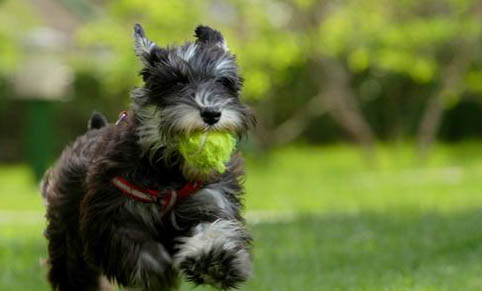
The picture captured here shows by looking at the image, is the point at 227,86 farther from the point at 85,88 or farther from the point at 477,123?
the point at 477,123

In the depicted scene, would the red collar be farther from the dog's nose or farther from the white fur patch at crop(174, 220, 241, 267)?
the dog's nose

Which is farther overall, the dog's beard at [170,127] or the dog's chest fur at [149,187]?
the dog's chest fur at [149,187]

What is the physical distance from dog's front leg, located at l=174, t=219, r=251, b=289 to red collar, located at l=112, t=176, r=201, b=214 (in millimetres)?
298

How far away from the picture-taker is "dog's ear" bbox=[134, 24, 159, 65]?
5.64m

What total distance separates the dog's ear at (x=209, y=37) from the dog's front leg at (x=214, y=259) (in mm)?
1013

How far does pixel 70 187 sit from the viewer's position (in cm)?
646

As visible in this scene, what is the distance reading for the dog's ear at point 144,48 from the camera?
18.5 ft

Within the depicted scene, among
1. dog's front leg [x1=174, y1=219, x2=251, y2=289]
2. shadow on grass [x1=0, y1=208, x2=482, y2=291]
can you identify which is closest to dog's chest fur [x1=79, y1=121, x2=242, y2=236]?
dog's front leg [x1=174, y1=219, x2=251, y2=289]

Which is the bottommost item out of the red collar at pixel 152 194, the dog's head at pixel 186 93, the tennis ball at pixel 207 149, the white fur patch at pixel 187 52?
the red collar at pixel 152 194

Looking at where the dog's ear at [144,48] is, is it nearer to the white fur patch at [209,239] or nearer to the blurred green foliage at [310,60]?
the white fur patch at [209,239]

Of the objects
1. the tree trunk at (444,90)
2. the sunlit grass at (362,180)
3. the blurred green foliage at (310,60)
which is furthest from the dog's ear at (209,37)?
the tree trunk at (444,90)

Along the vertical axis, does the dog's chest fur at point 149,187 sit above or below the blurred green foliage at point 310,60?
below

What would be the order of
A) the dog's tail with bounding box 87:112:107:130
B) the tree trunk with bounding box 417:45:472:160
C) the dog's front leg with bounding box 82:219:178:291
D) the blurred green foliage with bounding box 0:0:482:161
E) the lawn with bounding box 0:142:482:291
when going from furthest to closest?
the tree trunk with bounding box 417:45:472:160, the blurred green foliage with bounding box 0:0:482:161, the lawn with bounding box 0:142:482:291, the dog's tail with bounding box 87:112:107:130, the dog's front leg with bounding box 82:219:178:291

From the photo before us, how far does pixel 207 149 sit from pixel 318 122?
2647cm
